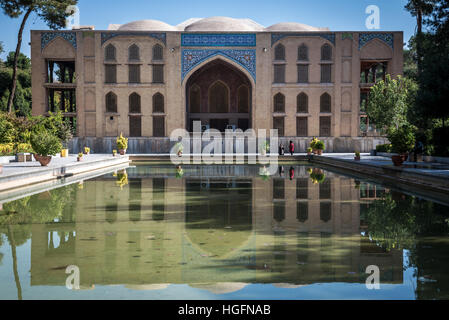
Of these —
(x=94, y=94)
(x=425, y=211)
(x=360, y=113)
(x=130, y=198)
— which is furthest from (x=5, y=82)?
(x=425, y=211)

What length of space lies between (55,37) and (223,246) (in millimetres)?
26274

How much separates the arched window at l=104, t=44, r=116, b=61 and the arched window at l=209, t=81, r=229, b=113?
6.74 meters

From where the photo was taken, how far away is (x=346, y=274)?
13.4 feet

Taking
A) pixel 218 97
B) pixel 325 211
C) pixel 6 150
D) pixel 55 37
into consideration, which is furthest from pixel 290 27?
pixel 325 211

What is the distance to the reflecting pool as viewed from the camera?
374 cm

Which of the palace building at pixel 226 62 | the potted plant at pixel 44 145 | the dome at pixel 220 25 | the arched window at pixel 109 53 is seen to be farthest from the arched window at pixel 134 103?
the potted plant at pixel 44 145

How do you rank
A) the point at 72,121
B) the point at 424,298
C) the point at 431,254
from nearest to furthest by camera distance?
the point at 424,298
the point at 431,254
the point at 72,121

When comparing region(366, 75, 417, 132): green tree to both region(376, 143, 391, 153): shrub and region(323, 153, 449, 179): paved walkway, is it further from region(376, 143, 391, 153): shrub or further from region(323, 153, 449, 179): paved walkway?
region(323, 153, 449, 179): paved walkway

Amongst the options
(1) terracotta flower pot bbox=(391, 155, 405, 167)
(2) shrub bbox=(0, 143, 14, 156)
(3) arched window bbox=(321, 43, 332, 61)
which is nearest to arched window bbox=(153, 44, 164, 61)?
(3) arched window bbox=(321, 43, 332, 61)

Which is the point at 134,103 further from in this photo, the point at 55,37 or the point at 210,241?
the point at 210,241

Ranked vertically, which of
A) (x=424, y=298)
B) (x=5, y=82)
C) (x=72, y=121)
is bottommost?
→ (x=424, y=298)

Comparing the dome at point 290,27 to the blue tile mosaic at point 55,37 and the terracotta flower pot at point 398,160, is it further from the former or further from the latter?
the terracotta flower pot at point 398,160

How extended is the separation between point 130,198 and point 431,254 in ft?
19.1

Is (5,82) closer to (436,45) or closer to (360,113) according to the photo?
(360,113)
